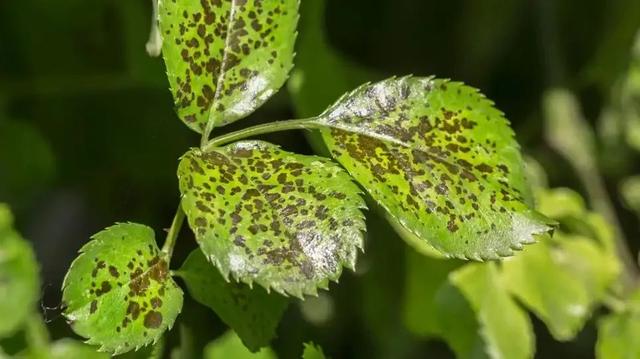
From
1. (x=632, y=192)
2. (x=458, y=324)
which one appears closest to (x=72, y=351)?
(x=458, y=324)

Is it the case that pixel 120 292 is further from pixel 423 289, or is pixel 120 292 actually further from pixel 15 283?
pixel 423 289

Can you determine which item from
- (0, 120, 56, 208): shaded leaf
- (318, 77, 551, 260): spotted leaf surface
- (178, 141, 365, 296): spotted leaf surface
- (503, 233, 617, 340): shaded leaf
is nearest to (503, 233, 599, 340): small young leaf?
(503, 233, 617, 340): shaded leaf

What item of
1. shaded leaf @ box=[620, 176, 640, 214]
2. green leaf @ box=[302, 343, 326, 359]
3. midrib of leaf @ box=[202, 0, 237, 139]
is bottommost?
shaded leaf @ box=[620, 176, 640, 214]

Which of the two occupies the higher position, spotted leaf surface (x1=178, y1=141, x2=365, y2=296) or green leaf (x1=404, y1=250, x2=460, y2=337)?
spotted leaf surface (x1=178, y1=141, x2=365, y2=296)

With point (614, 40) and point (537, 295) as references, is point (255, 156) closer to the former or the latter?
point (537, 295)

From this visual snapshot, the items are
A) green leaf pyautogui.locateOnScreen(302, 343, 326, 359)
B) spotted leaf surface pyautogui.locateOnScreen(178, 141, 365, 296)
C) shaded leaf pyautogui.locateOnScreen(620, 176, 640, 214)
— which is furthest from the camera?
shaded leaf pyautogui.locateOnScreen(620, 176, 640, 214)

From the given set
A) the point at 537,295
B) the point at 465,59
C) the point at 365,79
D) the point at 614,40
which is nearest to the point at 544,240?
the point at 537,295

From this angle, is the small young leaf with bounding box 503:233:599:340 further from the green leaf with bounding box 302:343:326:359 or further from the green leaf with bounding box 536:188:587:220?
the green leaf with bounding box 302:343:326:359
